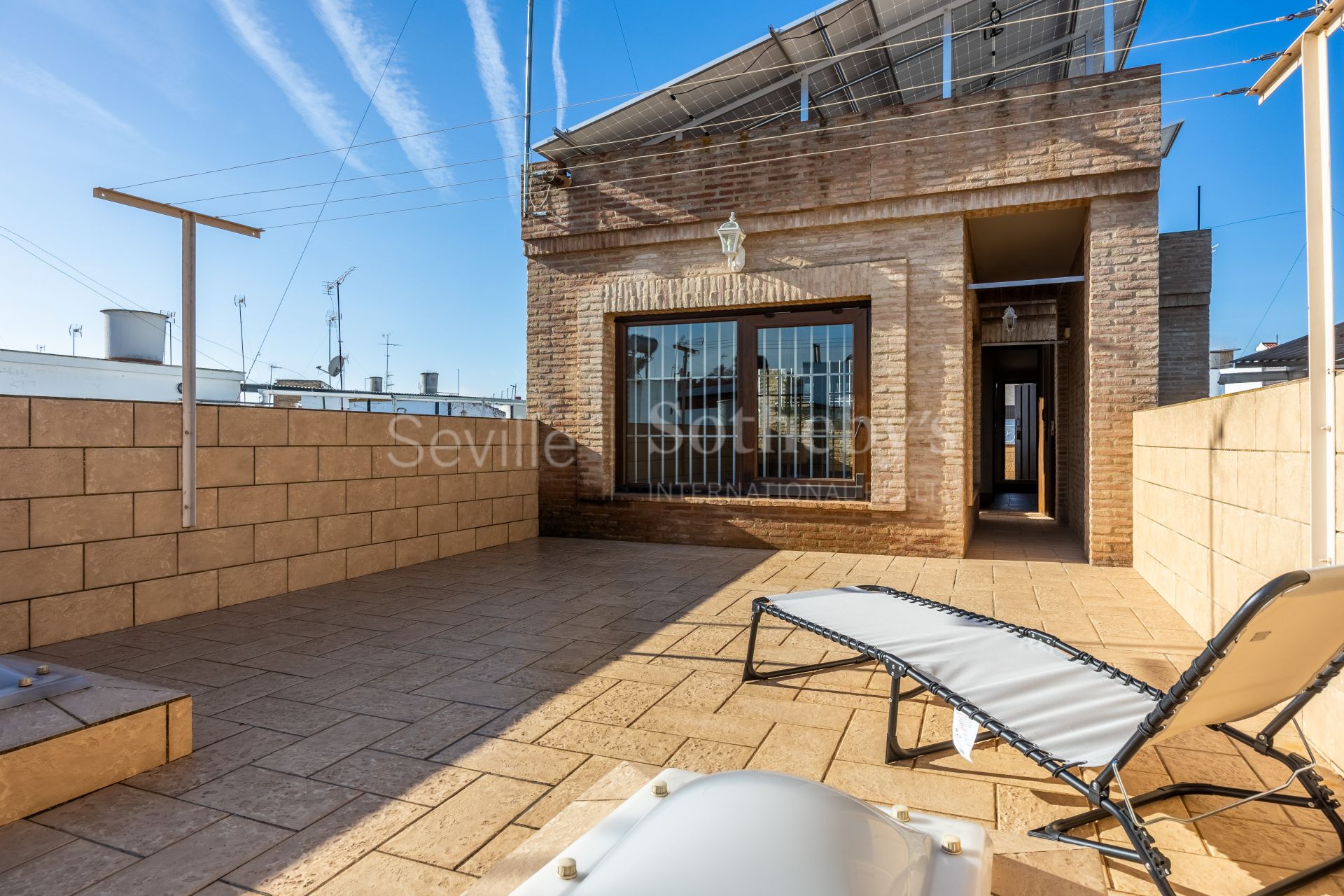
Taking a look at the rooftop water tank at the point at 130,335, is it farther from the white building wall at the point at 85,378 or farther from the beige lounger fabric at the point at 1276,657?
the beige lounger fabric at the point at 1276,657

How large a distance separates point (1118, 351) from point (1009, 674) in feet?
15.6

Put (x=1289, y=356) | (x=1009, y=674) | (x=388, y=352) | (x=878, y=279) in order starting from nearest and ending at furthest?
1. (x=1009, y=674)
2. (x=1289, y=356)
3. (x=878, y=279)
4. (x=388, y=352)

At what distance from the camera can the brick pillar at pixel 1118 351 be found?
5820mm

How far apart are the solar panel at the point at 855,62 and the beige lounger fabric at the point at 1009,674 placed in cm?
547

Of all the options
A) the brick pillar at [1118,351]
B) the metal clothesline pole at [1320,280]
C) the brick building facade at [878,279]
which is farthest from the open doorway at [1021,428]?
the metal clothesline pole at [1320,280]

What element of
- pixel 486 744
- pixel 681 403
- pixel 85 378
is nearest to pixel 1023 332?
pixel 681 403

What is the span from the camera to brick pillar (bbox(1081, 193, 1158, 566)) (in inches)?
229

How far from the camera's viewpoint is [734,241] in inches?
269

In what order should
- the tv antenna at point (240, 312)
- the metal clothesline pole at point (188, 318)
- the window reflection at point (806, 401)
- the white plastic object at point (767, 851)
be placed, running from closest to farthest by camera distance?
1. the white plastic object at point (767, 851)
2. the metal clothesline pole at point (188, 318)
3. the window reflection at point (806, 401)
4. the tv antenna at point (240, 312)

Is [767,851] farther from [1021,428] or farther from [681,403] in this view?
[1021,428]

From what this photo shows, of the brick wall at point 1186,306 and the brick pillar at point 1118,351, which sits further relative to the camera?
the brick wall at point 1186,306

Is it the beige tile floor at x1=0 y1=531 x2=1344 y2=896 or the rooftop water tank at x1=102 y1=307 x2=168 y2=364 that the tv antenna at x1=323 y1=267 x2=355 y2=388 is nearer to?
the rooftop water tank at x1=102 y1=307 x2=168 y2=364

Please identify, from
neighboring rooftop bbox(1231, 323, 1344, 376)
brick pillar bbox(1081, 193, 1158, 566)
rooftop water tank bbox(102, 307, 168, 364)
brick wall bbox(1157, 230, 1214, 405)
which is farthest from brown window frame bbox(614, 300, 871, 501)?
brick wall bbox(1157, 230, 1214, 405)

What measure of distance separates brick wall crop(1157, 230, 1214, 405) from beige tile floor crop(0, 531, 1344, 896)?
5.37m
